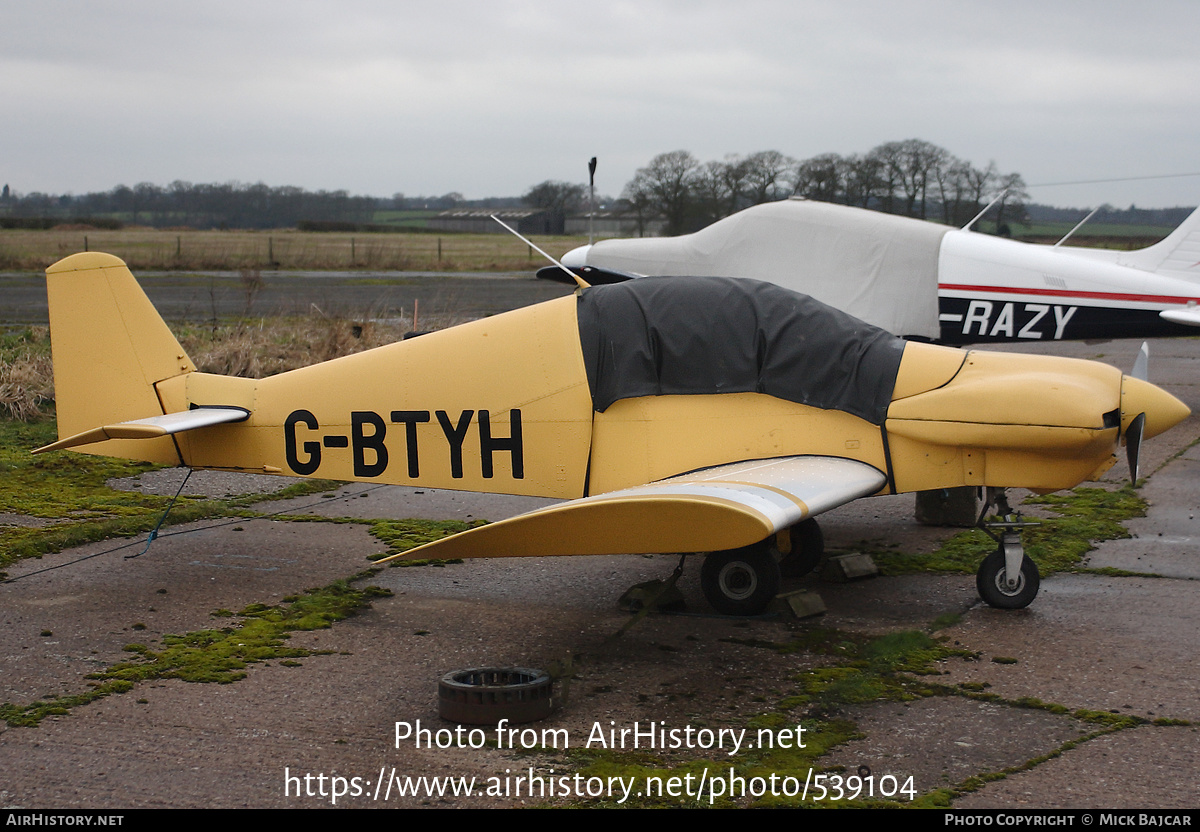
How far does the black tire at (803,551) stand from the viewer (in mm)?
6336

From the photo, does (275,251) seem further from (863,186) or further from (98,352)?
(98,352)

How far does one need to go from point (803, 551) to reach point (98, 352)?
4.63 meters

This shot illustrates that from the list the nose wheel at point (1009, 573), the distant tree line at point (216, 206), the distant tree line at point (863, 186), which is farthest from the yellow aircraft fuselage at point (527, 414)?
the distant tree line at point (216, 206)

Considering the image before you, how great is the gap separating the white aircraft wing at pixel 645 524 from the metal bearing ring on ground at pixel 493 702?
549 millimetres

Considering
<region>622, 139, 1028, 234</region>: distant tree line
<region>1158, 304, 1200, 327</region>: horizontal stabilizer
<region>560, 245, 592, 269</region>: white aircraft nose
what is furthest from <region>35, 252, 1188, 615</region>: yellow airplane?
<region>622, 139, 1028, 234</region>: distant tree line

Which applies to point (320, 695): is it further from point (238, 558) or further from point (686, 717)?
point (238, 558)

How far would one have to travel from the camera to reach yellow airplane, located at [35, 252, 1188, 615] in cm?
544

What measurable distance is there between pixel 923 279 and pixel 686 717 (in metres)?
7.72

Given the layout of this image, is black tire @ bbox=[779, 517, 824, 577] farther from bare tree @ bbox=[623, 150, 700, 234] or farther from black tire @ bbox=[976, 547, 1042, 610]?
bare tree @ bbox=[623, 150, 700, 234]

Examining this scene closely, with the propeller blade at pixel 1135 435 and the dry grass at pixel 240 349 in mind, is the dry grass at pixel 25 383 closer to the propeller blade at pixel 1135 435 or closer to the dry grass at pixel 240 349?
the dry grass at pixel 240 349

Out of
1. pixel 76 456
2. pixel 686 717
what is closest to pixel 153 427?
pixel 686 717

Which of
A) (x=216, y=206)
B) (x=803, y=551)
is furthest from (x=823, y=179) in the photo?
(x=216, y=206)

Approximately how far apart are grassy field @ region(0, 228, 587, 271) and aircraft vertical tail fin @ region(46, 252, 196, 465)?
25.3 meters

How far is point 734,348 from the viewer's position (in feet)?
18.9
